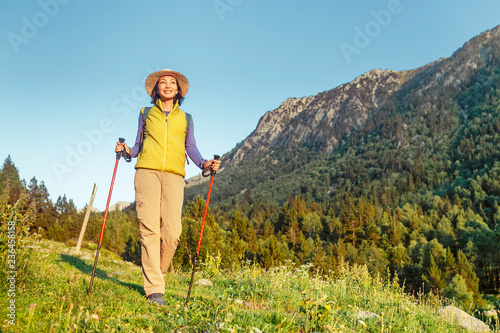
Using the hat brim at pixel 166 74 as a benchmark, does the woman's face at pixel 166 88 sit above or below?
below

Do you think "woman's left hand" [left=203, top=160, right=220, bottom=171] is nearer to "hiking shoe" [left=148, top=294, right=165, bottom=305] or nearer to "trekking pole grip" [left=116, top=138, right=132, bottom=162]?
"trekking pole grip" [left=116, top=138, right=132, bottom=162]

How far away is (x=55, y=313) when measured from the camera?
3.06m

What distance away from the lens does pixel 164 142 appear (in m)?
4.71

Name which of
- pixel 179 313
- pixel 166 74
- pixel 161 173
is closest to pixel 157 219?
pixel 161 173

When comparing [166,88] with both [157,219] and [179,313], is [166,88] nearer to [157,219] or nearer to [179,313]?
[157,219]

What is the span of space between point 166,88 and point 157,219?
2.08 metres

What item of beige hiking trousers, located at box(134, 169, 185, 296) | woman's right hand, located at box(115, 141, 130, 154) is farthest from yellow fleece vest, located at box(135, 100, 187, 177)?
woman's right hand, located at box(115, 141, 130, 154)

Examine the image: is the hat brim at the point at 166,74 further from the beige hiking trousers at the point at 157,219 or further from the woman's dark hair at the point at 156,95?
the beige hiking trousers at the point at 157,219

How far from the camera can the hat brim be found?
5.21 m

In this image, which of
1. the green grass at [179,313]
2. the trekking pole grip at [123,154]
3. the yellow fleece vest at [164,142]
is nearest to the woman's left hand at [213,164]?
the yellow fleece vest at [164,142]

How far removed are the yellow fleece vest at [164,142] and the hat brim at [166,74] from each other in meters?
0.47

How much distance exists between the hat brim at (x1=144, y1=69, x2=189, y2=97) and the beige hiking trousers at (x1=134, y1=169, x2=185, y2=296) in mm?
1545

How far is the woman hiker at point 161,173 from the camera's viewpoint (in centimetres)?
435

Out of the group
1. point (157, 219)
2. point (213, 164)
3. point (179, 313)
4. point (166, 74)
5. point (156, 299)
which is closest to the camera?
point (179, 313)
